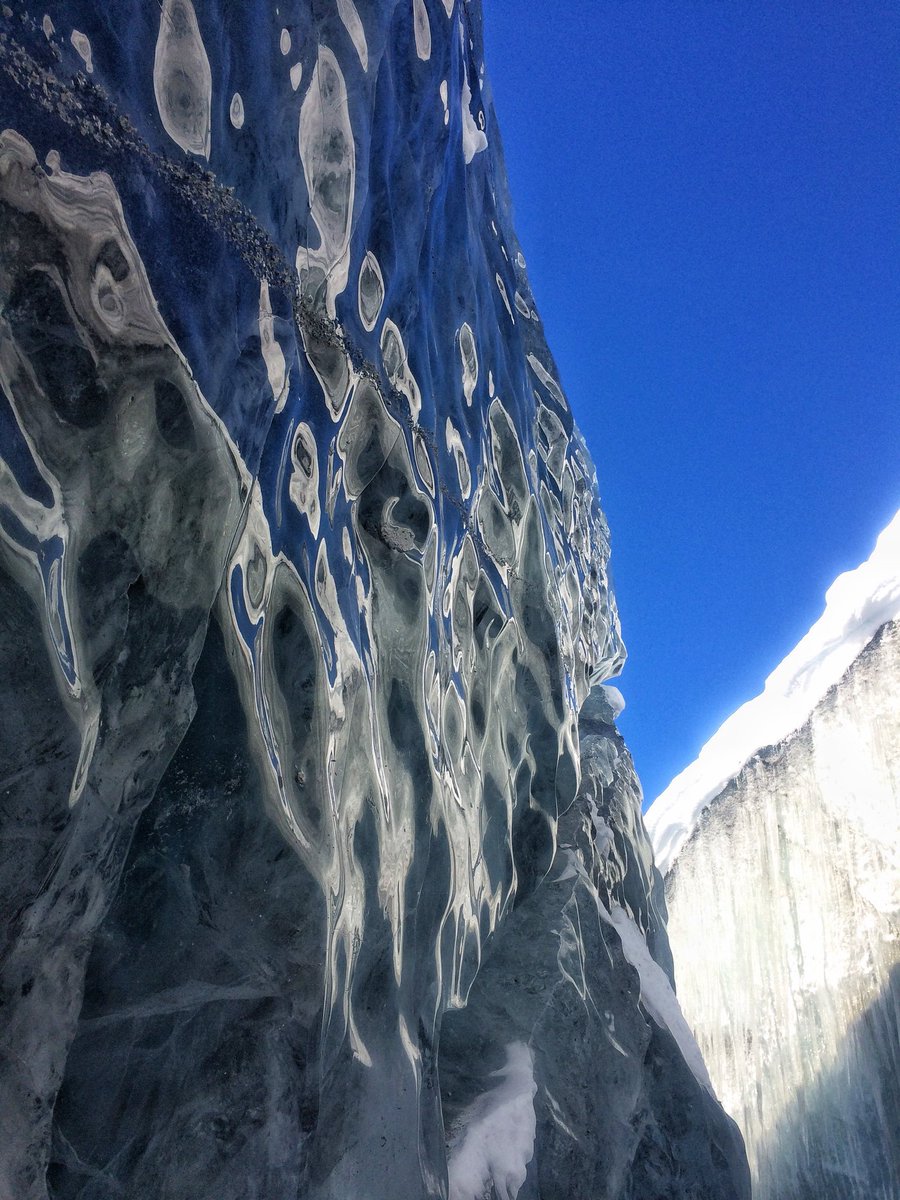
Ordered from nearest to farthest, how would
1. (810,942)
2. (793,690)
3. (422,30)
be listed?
1. (422,30)
2. (810,942)
3. (793,690)

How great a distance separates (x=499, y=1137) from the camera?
7.64 feet

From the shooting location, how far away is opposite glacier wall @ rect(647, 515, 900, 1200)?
7047mm

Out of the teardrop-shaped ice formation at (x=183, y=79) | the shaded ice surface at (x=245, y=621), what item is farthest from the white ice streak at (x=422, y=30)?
the teardrop-shaped ice formation at (x=183, y=79)

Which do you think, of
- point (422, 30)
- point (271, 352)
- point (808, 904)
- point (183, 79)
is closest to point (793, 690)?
point (808, 904)

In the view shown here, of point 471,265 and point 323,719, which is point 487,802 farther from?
point 471,265

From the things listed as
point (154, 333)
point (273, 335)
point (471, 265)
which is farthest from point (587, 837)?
point (154, 333)

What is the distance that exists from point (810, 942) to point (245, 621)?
815 cm

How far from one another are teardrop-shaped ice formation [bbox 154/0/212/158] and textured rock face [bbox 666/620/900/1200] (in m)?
8.05

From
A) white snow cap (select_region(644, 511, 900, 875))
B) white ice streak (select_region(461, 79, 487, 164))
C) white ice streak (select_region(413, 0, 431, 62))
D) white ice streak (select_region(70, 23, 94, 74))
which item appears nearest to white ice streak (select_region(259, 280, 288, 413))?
white ice streak (select_region(70, 23, 94, 74))

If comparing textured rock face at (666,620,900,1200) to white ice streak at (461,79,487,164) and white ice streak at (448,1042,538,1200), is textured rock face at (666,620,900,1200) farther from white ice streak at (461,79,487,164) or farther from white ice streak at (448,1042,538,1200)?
white ice streak at (461,79,487,164)

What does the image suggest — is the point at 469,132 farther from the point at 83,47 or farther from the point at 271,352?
the point at 83,47

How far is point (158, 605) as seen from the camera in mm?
1209

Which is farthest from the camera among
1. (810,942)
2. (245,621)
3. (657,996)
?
(810,942)

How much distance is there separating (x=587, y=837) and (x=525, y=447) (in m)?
1.70
